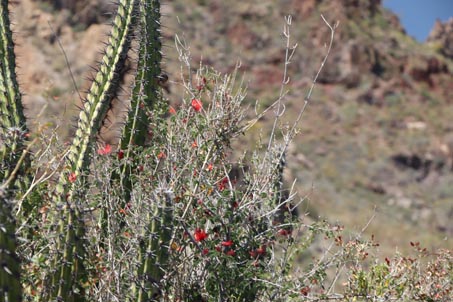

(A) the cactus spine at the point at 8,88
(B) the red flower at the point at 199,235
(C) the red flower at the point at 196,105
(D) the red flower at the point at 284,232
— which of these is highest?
(C) the red flower at the point at 196,105

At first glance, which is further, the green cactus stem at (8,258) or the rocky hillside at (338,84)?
the rocky hillside at (338,84)

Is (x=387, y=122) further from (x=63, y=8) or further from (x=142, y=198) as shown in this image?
(x=142, y=198)

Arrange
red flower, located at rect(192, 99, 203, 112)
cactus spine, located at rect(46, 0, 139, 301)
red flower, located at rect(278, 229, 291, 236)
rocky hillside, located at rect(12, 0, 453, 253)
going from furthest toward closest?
1. rocky hillside, located at rect(12, 0, 453, 253)
2. red flower, located at rect(278, 229, 291, 236)
3. red flower, located at rect(192, 99, 203, 112)
4. cactus spine, located at rect(46, 0, 139, 301)

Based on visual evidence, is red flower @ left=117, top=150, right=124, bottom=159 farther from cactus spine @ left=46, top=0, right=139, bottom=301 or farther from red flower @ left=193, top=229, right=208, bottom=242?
red flower @ left=193, top=229, right=208, bottom=242

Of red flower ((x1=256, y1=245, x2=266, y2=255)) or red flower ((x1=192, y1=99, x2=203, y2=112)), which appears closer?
red flower ((x1=256, y1=245, x2=266, y2=255))

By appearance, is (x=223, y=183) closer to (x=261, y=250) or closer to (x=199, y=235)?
(x=261, y=250)

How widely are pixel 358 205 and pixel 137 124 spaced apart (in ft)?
48.8

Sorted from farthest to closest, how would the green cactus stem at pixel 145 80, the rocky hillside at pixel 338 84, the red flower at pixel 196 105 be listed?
the rocky hillside at pixel 338 84 < the green cactus stem at pixel 145 80 < the red flower at pixel 196 105

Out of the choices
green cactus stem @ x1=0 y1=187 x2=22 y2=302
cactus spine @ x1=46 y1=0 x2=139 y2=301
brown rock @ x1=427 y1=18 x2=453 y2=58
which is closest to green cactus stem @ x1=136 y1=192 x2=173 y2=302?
cactus spine @ x1=46 y1=0 x2=139 y2=301

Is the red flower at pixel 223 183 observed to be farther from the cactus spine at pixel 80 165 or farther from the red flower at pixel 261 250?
the cactus spine at pixel 80 165

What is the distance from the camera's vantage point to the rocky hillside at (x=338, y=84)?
63.9ft

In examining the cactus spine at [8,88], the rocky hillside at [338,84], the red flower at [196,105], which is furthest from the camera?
the rocky hillside at [338,84]

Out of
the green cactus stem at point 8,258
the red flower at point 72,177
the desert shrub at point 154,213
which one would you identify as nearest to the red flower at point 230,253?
the desert shrub at point 154,213

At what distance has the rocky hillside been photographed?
63.9 ft
